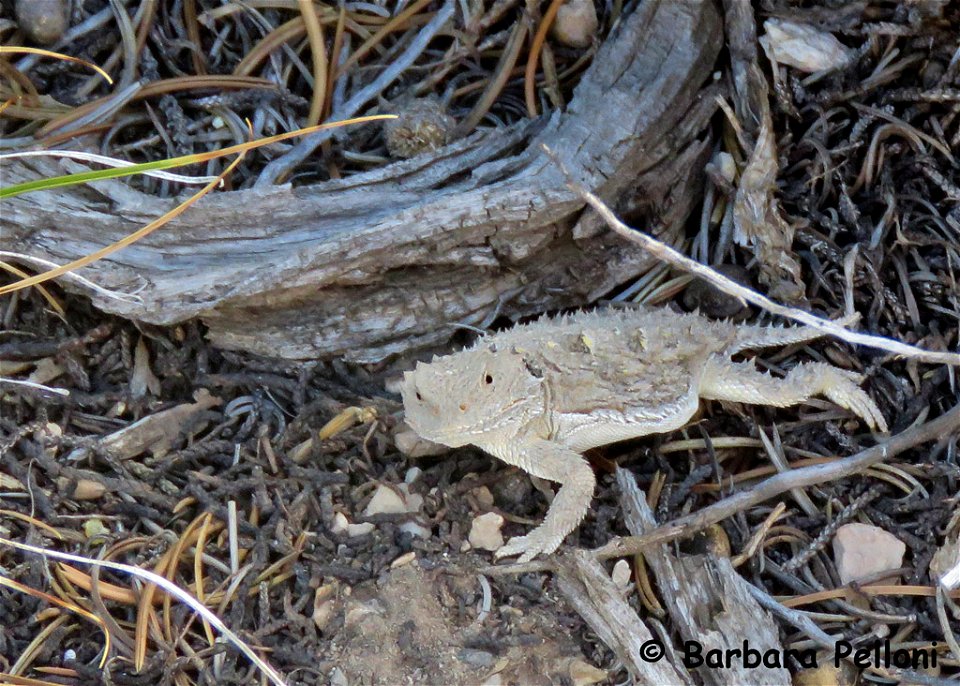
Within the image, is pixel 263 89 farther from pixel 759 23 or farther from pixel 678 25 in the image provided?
pixel 759 23

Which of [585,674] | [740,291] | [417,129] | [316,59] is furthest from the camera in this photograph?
[316,59]

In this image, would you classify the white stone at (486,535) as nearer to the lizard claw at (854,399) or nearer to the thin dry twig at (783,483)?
the thin dry twig at (783,483)

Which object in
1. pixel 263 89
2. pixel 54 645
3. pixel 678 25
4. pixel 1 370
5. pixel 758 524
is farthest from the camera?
pixel 263 89

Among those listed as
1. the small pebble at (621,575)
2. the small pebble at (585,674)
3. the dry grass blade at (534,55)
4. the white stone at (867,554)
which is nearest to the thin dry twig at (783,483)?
the small pebble at (621,575)

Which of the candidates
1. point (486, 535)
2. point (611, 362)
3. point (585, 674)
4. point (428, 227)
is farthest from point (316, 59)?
point (585, 674)

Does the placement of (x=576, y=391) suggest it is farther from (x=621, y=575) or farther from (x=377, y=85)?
(x=377, y=85)

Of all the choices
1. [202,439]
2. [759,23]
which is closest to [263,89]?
[202,439]
